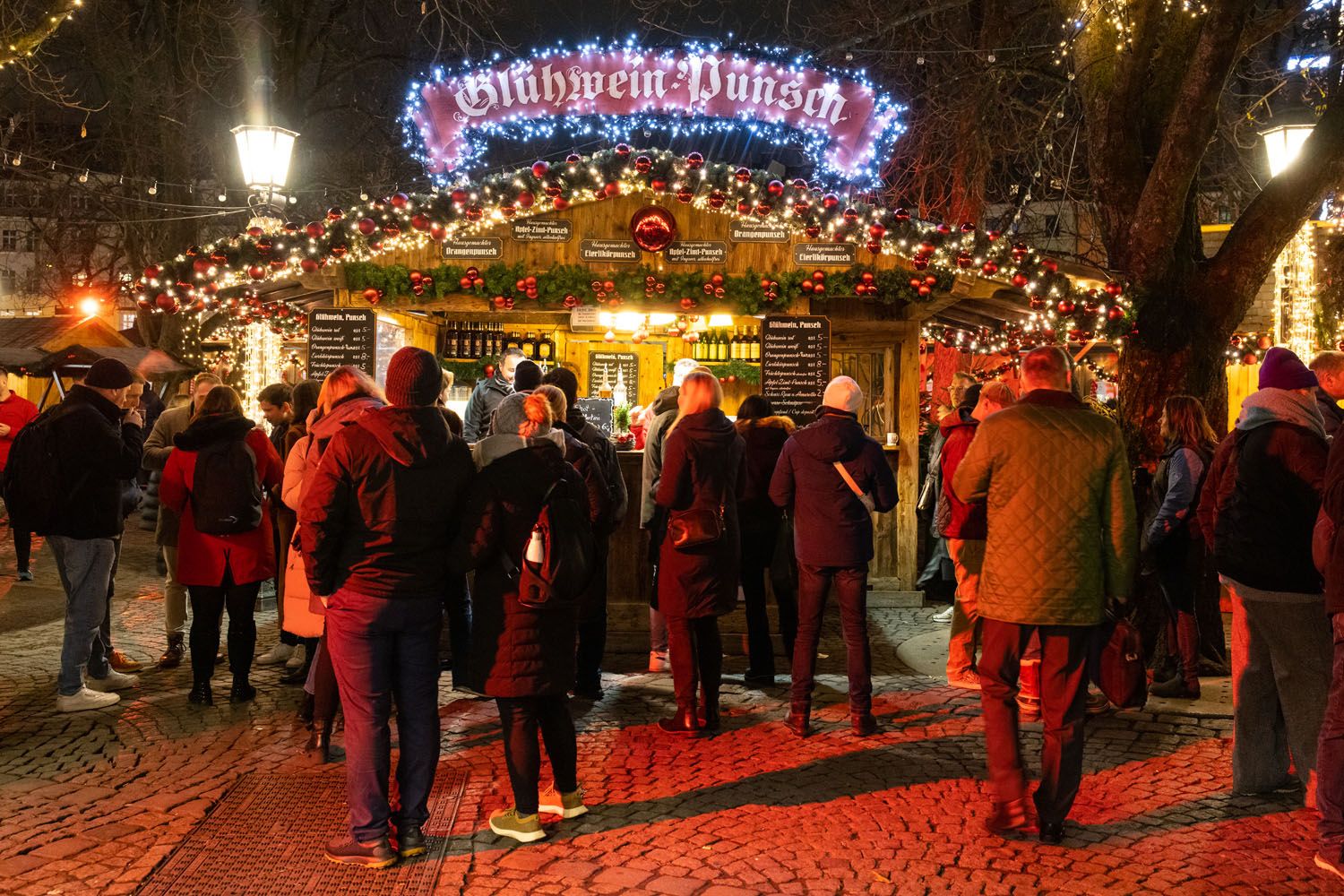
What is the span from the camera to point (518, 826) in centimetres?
482

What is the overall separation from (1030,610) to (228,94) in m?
21.3

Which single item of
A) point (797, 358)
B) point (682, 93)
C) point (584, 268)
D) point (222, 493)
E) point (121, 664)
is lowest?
point (121, 664)

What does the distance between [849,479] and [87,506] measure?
175 inches

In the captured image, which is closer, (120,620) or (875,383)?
(120,620)

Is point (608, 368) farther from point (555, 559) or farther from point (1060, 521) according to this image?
point (1060, 521)

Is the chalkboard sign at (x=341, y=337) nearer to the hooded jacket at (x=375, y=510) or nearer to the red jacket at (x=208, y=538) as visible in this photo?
the red jacket at (x=208, y=538)

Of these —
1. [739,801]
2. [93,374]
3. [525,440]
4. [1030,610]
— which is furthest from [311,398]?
[1030,610]

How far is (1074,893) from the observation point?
436cm

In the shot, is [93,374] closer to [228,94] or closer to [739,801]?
[739,801]

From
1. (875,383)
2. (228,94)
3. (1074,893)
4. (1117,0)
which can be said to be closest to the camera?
(1074,893)

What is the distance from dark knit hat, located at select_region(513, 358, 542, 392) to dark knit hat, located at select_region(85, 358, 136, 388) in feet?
7.66

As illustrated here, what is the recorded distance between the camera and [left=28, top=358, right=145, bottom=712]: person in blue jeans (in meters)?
6.81

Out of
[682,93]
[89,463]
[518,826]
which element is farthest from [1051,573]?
[682,93]

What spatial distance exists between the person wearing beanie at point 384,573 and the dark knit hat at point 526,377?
235cm
